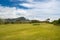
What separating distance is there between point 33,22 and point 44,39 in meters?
10.6

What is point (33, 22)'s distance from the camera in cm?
1973

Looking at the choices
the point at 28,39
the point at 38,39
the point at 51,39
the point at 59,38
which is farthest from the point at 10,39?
the point at 59,38

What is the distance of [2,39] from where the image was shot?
9.35 m

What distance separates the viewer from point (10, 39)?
926cm

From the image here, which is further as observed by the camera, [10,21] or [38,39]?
[10,21]

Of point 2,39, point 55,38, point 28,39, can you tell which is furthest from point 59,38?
point 2,39

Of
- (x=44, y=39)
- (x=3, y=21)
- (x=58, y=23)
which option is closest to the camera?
(x=44, y=39)

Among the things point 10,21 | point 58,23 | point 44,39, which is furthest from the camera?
point 10,21

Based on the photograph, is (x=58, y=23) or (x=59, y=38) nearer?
(x=59, y=38)

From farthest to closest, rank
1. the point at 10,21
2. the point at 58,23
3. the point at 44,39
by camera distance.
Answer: the point at 10,21 < the point at 58,23 < the point at 44,39

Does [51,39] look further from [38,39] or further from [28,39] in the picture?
[28,39]

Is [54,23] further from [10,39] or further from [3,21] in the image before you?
[10,39]

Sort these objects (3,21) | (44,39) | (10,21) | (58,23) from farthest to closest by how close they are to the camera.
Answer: (10,21) → (3,21) → (58,23) → (44,39)

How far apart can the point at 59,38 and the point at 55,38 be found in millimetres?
286
